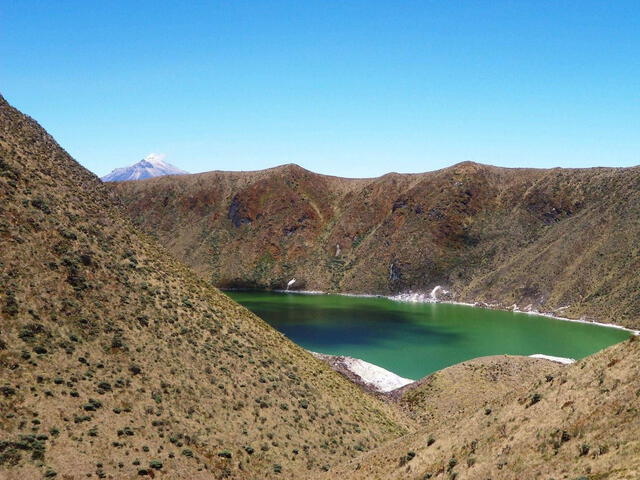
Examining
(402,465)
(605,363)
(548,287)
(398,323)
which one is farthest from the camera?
(548,287)

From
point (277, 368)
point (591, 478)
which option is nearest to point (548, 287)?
point (277, 368)

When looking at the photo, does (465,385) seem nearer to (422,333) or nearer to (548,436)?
(548,436)

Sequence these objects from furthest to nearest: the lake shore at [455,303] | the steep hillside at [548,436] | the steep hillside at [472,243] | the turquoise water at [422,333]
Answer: the steep hillside at [472,243], the lake shore at [455,303], the turquoise water at [422,333], the steep hillside at [548,436]

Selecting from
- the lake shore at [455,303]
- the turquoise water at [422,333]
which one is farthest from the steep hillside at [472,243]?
the turquoise water at [422,333]

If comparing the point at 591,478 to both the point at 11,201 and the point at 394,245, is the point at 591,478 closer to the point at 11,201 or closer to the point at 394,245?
the point at 11,201

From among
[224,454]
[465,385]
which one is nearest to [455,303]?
[465,385]

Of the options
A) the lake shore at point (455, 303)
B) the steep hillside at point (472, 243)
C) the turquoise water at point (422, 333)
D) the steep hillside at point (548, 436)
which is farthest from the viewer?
the steep hillside at point (472, 243)

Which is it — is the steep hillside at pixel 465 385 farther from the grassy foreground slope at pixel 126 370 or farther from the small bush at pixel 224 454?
the small bush at pixel 224 454

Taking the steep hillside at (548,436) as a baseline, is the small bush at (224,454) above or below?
below
